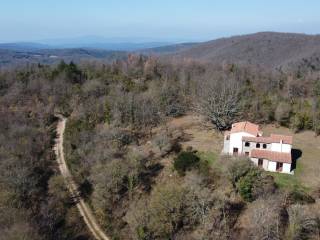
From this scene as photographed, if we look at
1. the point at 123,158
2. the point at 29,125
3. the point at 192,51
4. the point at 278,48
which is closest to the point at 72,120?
the point at 29,125

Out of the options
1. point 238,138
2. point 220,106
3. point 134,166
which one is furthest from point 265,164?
point 220,106

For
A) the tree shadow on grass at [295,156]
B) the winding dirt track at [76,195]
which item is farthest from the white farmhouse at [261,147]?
the winding dirt track at [76,195]

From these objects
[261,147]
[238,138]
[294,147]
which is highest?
[238,138]

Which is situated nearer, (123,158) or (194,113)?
(123,158)

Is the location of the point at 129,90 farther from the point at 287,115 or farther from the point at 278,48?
the point at 278,48

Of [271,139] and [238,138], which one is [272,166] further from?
[238,138]

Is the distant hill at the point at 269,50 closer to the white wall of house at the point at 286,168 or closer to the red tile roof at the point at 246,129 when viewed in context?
the red tile roof at the point at 246,129

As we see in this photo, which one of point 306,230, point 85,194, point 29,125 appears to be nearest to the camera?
point 306,230
